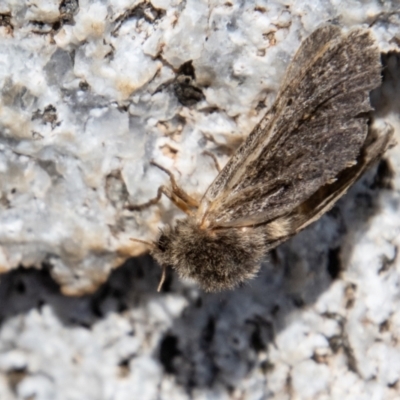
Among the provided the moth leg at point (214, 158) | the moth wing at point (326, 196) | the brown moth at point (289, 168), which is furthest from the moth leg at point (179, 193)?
the moth wing at point (326, 196)

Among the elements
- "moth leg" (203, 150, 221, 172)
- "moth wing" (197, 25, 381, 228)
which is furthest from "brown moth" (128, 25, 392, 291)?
"moth leg" (203, 150, 221, 172)

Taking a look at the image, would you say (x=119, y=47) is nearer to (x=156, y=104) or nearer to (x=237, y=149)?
(x=156, y=104)

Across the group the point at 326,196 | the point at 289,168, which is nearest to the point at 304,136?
the point at 289,168

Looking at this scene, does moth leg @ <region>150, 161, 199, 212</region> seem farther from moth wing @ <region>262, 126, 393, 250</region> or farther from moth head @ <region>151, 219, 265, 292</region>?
moth wing @ <region>262, 126, 393, 250</region>

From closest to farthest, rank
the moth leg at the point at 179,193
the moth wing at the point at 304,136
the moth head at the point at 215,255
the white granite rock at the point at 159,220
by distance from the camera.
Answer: the moth wing at the point at 304,136, the white granite rock at the point at 159,220, the moth head at the point at 215,255, the moth leg at the point at 179,193

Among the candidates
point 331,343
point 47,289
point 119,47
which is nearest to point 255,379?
point 331,343

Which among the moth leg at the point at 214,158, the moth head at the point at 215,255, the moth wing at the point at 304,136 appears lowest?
the moth head at the point at 215,255

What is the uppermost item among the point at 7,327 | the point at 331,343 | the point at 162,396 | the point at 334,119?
the point at 334,119

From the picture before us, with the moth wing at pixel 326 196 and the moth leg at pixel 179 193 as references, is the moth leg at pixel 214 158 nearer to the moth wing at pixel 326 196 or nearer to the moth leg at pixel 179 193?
the moth leg at pixel 179 193
